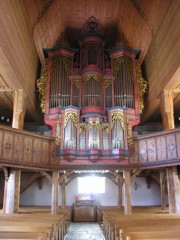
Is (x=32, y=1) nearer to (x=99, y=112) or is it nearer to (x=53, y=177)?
(x=99, y=112)

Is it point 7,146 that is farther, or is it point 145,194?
point 145,194

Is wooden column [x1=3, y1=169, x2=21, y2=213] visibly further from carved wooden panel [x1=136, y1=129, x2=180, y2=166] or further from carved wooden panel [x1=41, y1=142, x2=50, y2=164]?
carved wooden panel [x1=136, y1=129, x2=180, y2=166]

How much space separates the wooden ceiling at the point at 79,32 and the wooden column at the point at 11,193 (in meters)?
4.38

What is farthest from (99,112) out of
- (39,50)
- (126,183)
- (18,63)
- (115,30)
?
(115,30)

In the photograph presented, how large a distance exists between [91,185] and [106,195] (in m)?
1.36

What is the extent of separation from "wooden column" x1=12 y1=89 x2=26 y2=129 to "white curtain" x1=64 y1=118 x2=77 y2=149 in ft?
7.62

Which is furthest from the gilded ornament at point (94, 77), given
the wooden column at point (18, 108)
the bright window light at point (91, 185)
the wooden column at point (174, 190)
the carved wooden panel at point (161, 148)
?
the bright window light at point (91, 185)

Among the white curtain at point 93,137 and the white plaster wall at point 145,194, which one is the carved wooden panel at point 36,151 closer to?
the white curtain at point 93,137

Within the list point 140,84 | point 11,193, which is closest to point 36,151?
point 11,193

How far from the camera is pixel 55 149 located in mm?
13117

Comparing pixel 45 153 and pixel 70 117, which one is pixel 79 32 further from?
pixel 45 153

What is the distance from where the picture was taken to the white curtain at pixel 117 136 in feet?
42.8

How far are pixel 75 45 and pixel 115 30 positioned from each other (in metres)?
2.95

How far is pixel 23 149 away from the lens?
464 inches
